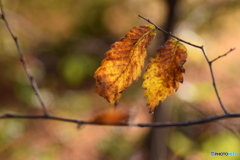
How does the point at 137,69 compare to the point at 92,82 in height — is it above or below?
below

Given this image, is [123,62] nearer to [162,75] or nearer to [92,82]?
[162,75]

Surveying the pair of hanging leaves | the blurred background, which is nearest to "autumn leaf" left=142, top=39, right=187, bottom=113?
the pair of hanging leaves

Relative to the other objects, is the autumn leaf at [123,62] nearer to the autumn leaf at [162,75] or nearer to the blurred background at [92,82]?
the autumn leaf at [162,75]

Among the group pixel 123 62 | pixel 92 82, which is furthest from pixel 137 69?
pixel 92 82

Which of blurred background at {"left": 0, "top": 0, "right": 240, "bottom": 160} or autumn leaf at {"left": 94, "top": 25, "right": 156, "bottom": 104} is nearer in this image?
autumn leaf at {"left": 94, "top": 25, "right": 156, "bottom": 104}

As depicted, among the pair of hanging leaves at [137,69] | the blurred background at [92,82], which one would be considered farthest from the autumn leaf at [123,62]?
the blurred background at [92,82]

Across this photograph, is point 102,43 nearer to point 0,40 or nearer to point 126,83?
point 0,40

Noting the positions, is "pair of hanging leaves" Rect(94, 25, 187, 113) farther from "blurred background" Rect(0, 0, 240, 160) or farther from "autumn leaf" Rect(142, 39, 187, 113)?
"blurred background" Rect(0, 0, 240, 160)
